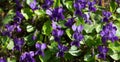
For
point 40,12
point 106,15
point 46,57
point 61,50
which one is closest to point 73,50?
point 61,50

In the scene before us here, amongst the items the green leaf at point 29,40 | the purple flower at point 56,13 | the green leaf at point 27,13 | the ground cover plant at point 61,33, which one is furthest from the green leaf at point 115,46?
the green leaf at point 27,13

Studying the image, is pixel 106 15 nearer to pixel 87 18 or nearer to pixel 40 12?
→ pixel 87 18

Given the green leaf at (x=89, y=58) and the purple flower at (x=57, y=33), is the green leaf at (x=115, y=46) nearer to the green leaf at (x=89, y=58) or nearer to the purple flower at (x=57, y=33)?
the green leaf at (x=89, y=58)

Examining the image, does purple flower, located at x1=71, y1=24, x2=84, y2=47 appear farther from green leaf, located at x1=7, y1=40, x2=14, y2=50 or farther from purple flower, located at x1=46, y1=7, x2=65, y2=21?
green leaf, located at x1=7, y1=40, x2=14, y2=50

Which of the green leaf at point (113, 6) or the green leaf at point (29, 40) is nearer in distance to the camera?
the green leaf at point (29, 40)

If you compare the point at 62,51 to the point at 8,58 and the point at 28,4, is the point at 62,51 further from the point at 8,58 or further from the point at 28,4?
the point at 28,4

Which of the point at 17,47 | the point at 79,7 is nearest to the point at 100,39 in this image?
the point at 79,7

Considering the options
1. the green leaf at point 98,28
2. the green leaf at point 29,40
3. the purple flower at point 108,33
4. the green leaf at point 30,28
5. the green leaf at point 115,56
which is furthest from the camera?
the green leaf at point 30,28
